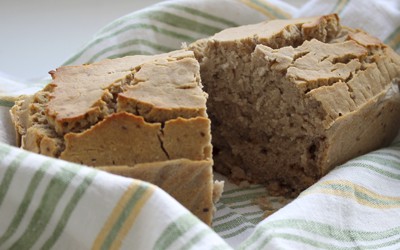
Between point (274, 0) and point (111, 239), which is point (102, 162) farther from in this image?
point (274, 0)

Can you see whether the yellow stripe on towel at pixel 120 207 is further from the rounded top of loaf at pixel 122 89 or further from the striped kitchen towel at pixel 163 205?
the rounded top of loaf at pixel 122 89

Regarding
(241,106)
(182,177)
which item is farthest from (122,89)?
(241,106)

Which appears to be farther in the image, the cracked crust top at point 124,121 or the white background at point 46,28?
the white background at point 46,28

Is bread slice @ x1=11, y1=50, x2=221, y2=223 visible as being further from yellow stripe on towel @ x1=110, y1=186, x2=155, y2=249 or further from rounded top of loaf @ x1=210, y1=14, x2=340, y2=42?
rounded top of loaf @ x1=210, y1=14, x2=340, y2=42

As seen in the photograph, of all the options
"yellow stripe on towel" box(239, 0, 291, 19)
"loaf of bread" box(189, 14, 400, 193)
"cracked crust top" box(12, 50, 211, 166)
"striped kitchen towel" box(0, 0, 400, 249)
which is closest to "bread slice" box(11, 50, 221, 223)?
"cracked crust top" box(12, 50, 211, 166)

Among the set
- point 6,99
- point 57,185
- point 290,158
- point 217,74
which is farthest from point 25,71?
point 57,185

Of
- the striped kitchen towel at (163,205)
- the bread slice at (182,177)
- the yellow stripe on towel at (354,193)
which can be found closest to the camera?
the striped kitchen towel at (163,205)

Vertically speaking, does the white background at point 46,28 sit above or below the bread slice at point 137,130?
below

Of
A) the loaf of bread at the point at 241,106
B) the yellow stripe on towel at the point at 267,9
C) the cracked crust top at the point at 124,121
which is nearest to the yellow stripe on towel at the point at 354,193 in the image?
the loaf of bread at the point at 241,106
